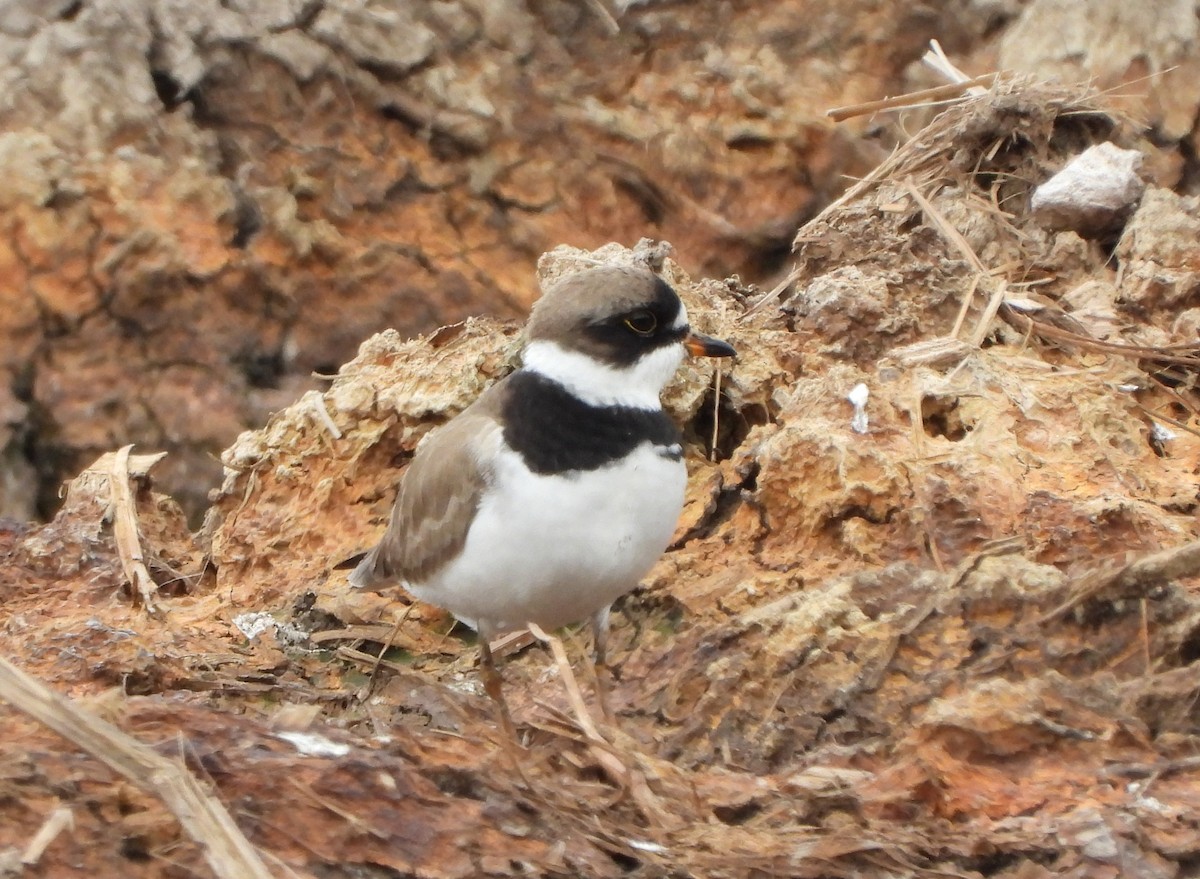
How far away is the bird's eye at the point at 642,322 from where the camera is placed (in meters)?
4.54

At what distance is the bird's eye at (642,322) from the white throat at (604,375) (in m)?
0.07

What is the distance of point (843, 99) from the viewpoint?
26.0 feet

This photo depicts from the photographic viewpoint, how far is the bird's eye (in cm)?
454

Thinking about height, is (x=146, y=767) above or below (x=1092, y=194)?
above

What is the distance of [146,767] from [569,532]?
67.0 inches

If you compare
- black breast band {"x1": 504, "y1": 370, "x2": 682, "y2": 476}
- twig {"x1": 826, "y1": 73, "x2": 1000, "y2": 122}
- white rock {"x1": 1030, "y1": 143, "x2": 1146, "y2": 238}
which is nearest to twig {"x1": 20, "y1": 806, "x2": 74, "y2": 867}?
black breast band {"x1": 504, "y1": 370, "x2": 682, "y2": 476}

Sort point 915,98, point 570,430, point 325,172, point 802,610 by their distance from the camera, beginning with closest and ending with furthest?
point 802,610 < point 570,430 < point 915,98 < point 325,172

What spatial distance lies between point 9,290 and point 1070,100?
5.29 meters

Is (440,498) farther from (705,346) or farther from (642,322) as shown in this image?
(705,346)

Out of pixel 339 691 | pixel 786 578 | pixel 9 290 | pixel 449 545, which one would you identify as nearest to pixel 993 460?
pixel 786 578

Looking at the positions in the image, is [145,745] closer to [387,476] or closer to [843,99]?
[387,476]

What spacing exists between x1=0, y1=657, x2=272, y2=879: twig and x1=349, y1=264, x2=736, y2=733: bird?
1638 millimetres

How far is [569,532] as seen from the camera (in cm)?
416

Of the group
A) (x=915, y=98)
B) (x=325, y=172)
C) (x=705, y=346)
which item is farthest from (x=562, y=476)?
(x=325, y=172)
